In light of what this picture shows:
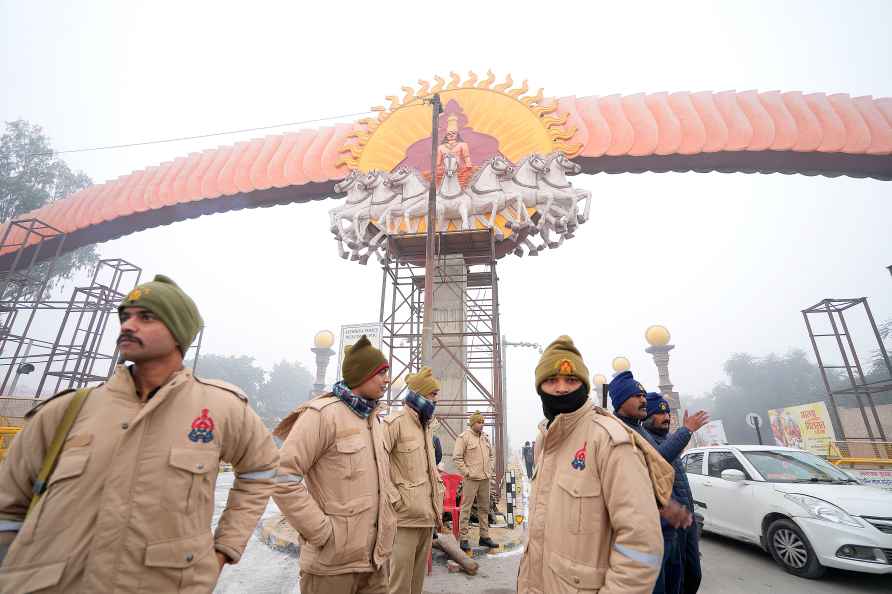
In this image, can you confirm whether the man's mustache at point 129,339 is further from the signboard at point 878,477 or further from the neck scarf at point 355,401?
the signboard at point 878,477

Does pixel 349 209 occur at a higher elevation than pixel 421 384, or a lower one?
higher

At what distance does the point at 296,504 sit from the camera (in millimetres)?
2129

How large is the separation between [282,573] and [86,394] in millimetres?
3940

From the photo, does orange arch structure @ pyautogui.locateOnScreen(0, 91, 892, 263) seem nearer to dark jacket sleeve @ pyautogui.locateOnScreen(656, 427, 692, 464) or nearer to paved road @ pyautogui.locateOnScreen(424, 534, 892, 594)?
paved road @ pyautogui.locateOnScreen(424, 534, 892, 594)

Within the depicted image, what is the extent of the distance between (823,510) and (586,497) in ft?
15.0

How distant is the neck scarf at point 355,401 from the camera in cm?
267

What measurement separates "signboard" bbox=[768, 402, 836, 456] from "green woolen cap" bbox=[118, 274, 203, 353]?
1784 centimetres

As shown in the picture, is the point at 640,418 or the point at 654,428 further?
the point at 654,428

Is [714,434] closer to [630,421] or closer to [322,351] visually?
[630,421]

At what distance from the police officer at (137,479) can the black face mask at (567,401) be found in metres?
1.46

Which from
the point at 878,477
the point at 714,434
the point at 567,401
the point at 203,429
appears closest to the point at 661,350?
the point at 714,434

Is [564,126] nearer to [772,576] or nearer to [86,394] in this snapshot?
[772,576]

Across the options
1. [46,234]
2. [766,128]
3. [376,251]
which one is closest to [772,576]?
[376,251]

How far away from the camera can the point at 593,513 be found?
1748 mm
